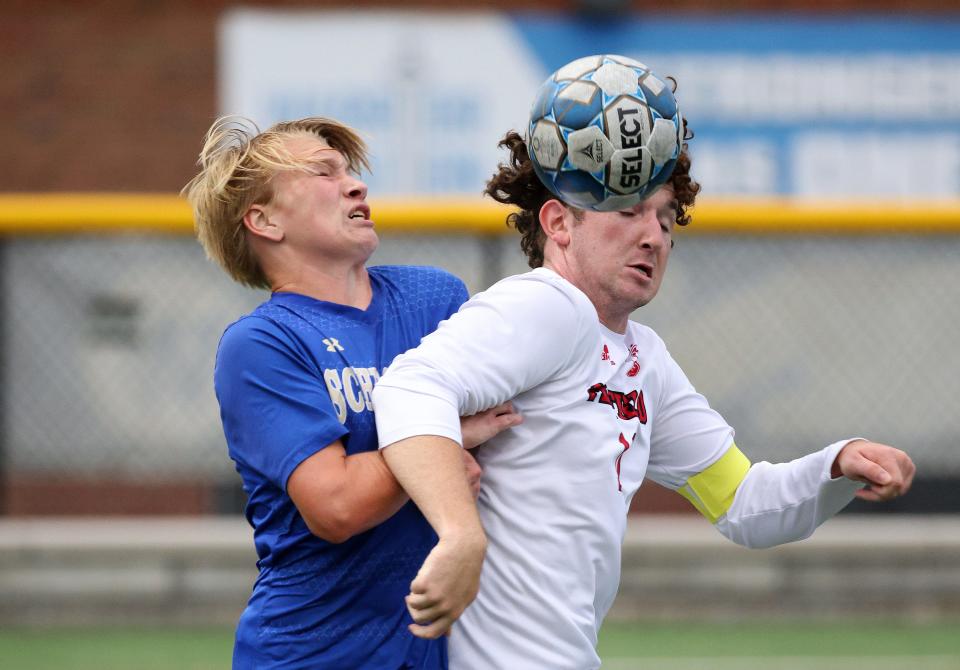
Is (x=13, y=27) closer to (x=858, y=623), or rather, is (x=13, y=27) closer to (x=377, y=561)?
(x=858, y=623)

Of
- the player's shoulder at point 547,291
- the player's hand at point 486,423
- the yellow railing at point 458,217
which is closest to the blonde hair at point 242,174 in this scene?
the player's shoulder at point 547,291

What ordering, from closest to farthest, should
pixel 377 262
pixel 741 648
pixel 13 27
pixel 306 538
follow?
pixel 306 538, pixel 741 648, pixel 377 262, pixel 13 27

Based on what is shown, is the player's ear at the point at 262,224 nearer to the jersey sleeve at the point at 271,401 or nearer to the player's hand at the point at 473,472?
the jersey sleeve at the point at 271,401

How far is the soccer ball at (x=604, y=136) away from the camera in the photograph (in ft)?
9.64

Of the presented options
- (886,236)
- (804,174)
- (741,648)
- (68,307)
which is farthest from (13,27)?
(741,648)

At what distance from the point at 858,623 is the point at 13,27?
802cm

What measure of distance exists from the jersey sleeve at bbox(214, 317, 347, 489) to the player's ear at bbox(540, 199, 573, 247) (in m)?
0.57

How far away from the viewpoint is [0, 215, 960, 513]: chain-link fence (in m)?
7.80

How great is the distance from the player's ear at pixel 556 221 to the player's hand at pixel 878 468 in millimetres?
749

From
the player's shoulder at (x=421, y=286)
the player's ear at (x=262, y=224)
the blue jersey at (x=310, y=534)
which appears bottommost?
the blue jersey at (x=310, y=534)

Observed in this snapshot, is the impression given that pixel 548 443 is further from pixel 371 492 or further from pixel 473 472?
pixel 371 492

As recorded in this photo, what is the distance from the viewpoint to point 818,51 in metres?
11.7

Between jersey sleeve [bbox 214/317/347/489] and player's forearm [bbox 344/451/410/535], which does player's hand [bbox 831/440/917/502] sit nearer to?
player's forearm [bbox 344/451/410/535]

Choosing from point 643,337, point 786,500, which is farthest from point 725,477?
point 643,337
